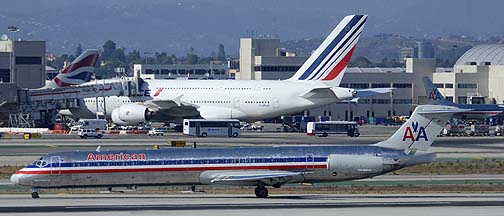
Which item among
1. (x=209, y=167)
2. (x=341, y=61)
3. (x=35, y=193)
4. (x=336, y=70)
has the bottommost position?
(x=35, y=193)

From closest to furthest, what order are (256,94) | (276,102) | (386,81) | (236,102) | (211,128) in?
(211,128)
(276,102)
(256,94)
(236,102)
(386,81)

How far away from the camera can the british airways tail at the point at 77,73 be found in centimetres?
15025

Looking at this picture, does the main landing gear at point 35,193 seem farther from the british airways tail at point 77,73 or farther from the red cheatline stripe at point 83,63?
the red cheatline stripe at point 83,63

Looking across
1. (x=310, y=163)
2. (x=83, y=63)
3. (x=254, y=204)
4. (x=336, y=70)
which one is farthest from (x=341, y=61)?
(x=254, y=204)

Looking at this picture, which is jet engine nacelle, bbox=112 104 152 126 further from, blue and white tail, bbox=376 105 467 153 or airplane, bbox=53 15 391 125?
blue and white tail, bbox=376 105 467 153

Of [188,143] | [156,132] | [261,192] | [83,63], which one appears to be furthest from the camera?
[83,63]

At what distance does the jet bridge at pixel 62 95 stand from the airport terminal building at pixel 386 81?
5215 cm

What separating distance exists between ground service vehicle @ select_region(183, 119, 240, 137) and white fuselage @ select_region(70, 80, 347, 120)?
7.06m

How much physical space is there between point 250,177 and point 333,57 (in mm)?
65724

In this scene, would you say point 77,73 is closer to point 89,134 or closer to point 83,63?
point 83,63

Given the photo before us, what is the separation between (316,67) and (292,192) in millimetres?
61429

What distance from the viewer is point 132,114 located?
122500 millimetres

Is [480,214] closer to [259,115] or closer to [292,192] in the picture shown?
[292,192]

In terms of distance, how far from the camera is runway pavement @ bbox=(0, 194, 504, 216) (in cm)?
4941
